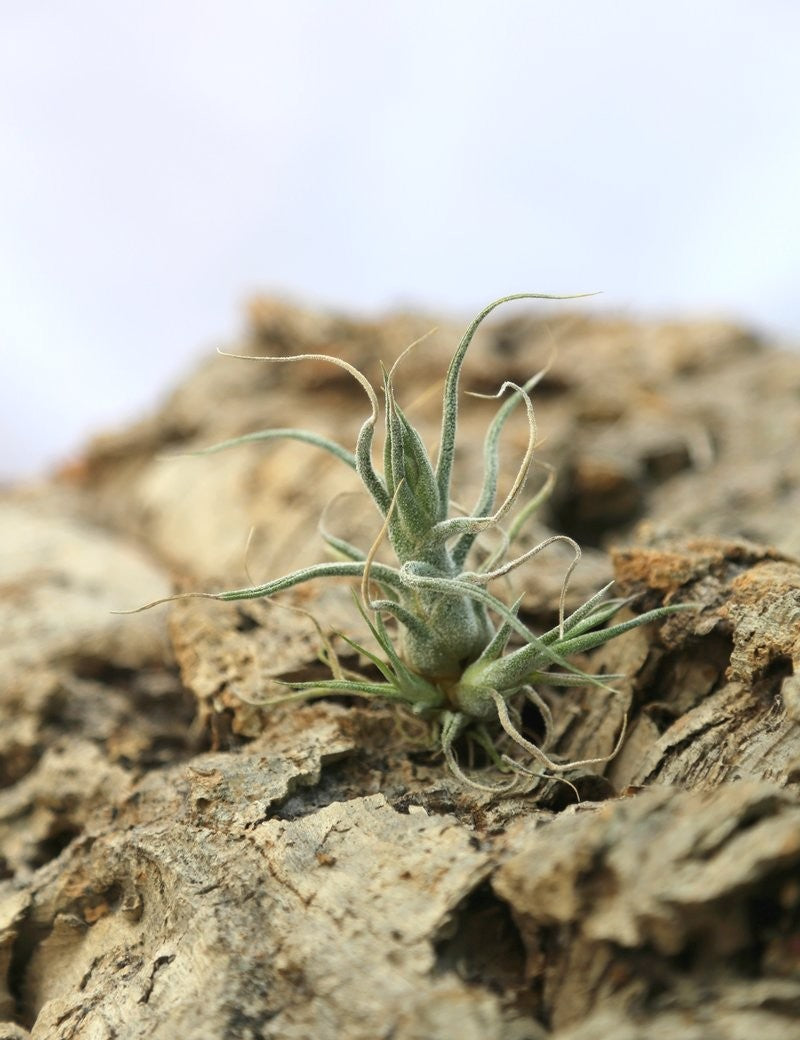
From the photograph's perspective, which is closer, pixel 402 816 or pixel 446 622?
pixel 402 816

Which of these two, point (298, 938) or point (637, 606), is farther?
point (637, 606)

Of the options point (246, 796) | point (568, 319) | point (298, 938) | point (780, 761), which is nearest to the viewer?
point (298, 938)

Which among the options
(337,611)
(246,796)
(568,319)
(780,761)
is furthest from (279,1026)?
(568,319)

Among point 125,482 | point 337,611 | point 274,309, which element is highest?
point 274,309

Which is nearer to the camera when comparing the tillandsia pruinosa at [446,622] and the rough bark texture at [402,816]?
the rough bark texture at [402,816]

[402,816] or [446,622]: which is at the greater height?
[446,622]

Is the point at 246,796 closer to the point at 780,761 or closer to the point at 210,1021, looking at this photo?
the point at 210,1021

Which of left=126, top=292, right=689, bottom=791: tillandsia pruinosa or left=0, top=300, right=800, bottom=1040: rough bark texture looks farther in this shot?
left=126, top=292, right=689, bottom=791: tillandsia pruinosa

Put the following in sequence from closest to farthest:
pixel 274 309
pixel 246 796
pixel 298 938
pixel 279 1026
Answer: pixel 279 1026
pixel 298 938
pixel 246 796
pixel 274 309
